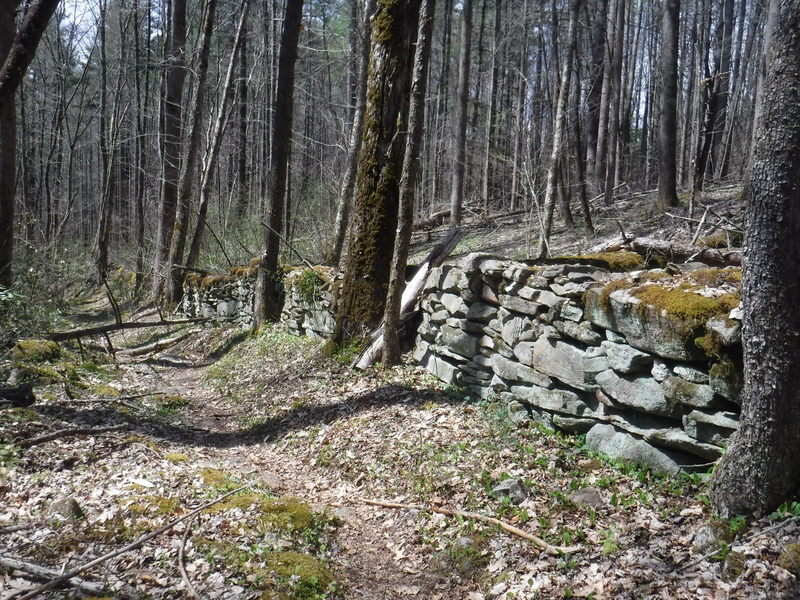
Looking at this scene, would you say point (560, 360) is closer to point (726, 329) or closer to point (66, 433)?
point (726, 329)

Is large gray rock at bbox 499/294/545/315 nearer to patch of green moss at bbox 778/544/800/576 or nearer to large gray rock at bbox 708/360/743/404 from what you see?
large gray rock at bbox 708/360/743/404

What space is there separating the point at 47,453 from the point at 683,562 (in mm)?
4872

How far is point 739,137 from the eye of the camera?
76.1ft

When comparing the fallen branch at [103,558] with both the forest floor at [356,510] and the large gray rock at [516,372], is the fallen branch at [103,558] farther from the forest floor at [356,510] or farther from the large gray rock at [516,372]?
the large gray rock at [516,372]

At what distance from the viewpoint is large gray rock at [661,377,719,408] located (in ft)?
12.9

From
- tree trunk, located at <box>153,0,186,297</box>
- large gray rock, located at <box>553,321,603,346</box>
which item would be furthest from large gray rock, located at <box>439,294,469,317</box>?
tree trunk, located at <box>153,0,186,297</box>

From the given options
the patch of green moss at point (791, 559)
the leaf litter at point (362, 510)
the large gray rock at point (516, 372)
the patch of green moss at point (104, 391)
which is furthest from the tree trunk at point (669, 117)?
the patch of green moss at point (104, 391)

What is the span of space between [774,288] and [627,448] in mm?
1727

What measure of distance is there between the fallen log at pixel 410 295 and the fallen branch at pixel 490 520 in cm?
265

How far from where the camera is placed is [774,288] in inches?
132

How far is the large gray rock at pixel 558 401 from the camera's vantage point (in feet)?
16.5

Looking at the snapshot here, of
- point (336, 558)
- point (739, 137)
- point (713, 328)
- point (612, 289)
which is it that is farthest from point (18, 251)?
point (739, 137)

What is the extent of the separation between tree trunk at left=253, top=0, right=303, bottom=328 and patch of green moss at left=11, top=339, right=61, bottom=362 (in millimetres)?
3418

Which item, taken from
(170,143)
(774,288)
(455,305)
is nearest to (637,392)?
(774,288)
